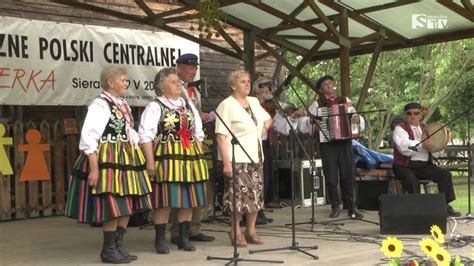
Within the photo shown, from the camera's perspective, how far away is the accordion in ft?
22.8

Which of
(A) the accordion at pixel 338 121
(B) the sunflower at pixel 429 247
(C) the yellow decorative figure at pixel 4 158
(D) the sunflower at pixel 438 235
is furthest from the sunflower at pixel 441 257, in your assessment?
(C) the yellow decorative figure at pixel 4 158

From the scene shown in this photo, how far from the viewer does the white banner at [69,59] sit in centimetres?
736

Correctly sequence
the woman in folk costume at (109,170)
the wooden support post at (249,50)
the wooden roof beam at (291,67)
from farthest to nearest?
1. the wooden support post at (249,50)
2. the wooden roof beam at (291,67)
3. the woman in folk costume at (109,170)

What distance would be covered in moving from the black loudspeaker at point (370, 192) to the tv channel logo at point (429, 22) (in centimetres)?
218

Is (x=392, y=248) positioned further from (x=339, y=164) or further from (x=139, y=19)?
(x=139, y=19)

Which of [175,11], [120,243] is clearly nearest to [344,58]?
[175,11]

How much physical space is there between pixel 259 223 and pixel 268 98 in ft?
4.48

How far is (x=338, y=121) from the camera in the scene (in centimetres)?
696

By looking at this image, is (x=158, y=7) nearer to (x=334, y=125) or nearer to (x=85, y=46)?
(x=85, y=46)

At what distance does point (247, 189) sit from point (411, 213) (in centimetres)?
165

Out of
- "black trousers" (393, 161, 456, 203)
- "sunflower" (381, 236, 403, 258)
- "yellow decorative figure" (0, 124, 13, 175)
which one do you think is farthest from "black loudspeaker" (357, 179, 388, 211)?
"sunflower" (381, 236, 403, 258)

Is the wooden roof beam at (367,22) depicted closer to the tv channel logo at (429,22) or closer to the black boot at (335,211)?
the tv channel logo at (429,22)

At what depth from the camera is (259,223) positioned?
6.87 m

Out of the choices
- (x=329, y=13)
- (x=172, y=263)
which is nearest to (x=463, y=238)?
(x=172, y=263)
